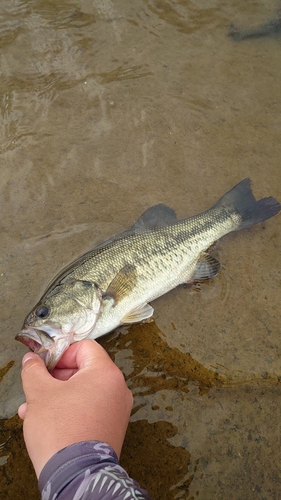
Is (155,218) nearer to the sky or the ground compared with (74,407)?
nearer to the ground

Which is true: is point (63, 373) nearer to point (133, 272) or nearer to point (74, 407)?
point (74, 407)

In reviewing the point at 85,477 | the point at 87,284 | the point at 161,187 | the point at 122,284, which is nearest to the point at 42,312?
the point at 87,284

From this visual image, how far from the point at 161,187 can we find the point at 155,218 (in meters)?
0.58

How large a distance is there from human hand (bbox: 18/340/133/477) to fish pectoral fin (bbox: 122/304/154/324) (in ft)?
2.22

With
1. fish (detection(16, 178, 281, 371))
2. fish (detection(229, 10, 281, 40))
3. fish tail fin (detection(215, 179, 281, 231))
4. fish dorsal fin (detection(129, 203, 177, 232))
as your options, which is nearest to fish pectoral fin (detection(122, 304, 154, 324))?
fish (detection(16, 178, 281, 371))

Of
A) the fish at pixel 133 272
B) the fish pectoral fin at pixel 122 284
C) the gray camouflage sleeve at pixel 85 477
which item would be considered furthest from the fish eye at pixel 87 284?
the gray camouflage sleeve at pixel 85 477

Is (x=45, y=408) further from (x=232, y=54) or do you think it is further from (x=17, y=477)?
(x=232, y=54)

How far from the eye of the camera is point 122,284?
3318 millimetres

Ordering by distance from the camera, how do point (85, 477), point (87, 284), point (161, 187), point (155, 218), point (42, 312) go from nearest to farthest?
point (85, 477) → point (42, 312) → point (87, 284) → point (155, 218) → point (161, 187)

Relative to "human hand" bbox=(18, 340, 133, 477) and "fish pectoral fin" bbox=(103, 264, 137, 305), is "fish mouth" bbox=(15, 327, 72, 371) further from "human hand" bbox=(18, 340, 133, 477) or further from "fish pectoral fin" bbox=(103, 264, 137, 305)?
"fish pectoral fin" bbox=(103, 264, 137, 305)

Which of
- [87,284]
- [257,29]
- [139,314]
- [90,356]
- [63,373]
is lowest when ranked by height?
[139,314]

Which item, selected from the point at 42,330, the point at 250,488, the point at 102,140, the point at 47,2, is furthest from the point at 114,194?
the point at 47,2

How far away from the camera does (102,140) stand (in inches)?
176

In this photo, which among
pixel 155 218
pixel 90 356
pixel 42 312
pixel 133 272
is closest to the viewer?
pixel 90 356
